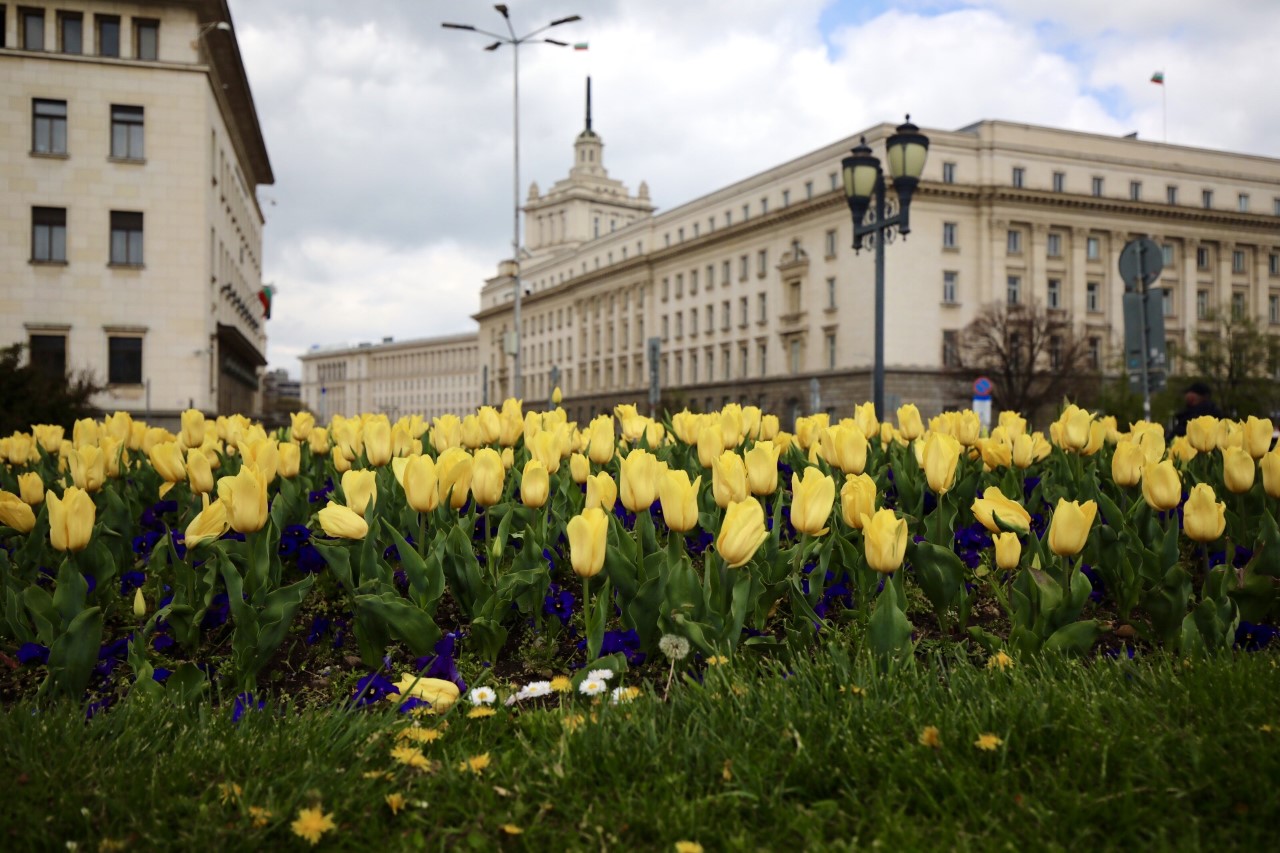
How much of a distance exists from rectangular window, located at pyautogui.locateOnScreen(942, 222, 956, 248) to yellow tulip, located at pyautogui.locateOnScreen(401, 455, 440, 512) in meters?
58.5

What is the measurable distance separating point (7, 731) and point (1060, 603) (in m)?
3.22

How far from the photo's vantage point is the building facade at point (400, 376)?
158125mm

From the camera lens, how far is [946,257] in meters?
58.3

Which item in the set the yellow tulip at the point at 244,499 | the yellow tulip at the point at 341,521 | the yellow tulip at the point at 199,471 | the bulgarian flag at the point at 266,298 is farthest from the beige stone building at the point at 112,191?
the yellow tulip at the point at 341,521

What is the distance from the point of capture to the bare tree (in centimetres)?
5241

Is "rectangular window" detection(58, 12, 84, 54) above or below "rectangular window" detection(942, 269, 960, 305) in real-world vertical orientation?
above

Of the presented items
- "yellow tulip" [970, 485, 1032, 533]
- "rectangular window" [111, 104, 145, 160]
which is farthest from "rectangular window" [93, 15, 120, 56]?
"yellow tulip" [970, 485, 1032, 533]

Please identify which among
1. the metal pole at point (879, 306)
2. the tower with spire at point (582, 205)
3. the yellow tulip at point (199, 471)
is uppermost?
the tower with spire at point (582, 205)

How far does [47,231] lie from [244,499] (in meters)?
32.7

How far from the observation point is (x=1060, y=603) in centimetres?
344

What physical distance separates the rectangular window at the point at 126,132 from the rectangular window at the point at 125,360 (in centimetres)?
563

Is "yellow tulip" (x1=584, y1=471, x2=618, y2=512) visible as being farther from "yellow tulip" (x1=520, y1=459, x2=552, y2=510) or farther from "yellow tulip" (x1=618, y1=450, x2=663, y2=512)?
"yellow tulip" (x1=520, y1=459, x2=552, y2=510)

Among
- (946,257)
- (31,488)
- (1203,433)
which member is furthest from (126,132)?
(946,257)

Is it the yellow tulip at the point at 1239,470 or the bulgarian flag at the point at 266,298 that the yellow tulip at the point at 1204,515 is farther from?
the bulgarian flag at the point at 266,298
